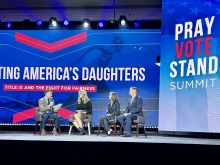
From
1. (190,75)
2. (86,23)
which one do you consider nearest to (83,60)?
(86,23)

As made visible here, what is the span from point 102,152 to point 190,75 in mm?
4728

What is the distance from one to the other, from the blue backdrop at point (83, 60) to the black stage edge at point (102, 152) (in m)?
6.34

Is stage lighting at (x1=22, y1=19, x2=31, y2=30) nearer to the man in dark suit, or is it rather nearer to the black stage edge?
the man in dark suit

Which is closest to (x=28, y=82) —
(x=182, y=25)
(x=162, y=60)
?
(x=162, y=60)

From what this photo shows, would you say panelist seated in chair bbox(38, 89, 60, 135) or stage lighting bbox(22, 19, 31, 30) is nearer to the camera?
panelist seated in chair bbox(38, 89, 60, 135)

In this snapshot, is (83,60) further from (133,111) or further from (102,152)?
(102,152)

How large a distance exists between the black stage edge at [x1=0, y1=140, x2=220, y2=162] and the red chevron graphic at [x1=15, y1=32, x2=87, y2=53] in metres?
6.64

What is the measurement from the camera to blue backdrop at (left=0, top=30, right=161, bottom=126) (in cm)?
948

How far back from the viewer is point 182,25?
773 centimetres

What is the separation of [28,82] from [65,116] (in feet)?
4.14

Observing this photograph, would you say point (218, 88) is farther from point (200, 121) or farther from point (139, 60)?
point (139, 60)

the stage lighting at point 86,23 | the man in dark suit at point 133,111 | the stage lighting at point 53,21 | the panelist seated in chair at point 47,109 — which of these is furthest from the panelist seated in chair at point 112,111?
the stage lighting at point 53,21

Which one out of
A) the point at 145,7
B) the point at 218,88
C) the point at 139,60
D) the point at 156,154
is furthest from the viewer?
the point at 145,7

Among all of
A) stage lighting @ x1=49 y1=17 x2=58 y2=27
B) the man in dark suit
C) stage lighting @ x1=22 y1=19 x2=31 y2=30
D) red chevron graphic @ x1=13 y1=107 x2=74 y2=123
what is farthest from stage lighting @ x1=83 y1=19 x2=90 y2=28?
the man in dark suit
